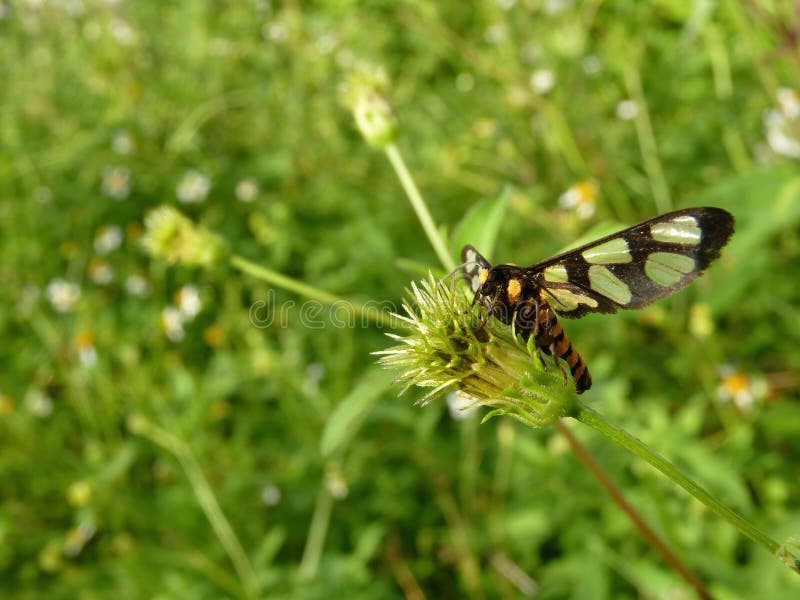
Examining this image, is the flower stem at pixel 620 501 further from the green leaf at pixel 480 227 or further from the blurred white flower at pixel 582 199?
the blurred white flower at pixel 582 199

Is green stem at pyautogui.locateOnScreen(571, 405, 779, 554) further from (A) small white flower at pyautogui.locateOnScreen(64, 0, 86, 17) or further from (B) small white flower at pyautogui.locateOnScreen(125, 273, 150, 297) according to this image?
(A) small white flower at pyautogui.locateOnScreen(64, 0, 86, 17)

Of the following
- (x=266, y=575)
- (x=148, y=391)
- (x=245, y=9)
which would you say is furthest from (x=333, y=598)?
(x=245, y=9)

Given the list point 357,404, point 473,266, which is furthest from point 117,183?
point 473,266

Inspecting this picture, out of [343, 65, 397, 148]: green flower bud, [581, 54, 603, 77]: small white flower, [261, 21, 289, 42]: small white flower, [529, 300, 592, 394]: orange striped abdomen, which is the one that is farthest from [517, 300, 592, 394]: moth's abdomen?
[261, 21, 289, 42]: small white flower

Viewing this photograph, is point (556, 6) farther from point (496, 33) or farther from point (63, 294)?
point (63, 294)

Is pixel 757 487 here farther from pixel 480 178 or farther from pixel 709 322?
pixel 480 178
